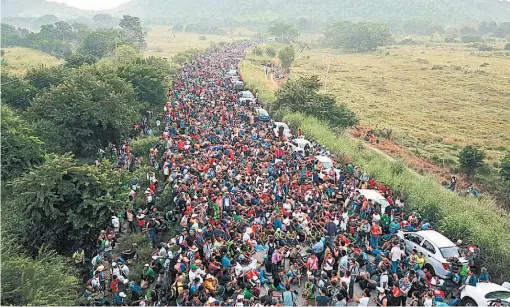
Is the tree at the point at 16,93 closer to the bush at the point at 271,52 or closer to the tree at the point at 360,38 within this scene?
the bush at the point at 271,52

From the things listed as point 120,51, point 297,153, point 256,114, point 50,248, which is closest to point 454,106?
point 256,114

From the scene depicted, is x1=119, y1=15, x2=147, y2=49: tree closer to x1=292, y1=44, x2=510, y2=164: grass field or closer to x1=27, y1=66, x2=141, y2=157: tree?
x1=292, y1=44, x2=510, y2=164: grass field

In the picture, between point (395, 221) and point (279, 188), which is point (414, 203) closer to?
point (395, 221)

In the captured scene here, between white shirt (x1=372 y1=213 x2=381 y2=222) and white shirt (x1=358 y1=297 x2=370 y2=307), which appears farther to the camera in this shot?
white shirt (x1=372 y1=213 x2=381 y2=222)

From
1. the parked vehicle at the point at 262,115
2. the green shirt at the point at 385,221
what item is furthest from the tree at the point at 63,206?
the parked vehicle at the point at 262,115

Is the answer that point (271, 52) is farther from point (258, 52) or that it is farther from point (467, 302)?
point (467, 302)

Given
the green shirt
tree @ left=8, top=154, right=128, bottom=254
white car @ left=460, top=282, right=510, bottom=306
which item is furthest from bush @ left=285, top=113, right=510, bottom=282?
tree @ left=8, top=154, right=128, bottom=254
